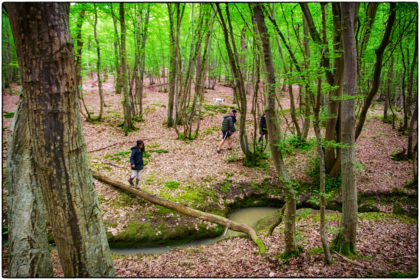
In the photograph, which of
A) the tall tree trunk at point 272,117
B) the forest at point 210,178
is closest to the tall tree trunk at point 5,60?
the forest at point 210,178

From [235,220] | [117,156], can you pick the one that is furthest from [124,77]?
[235,220]

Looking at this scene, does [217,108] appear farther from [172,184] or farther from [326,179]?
[326,179]

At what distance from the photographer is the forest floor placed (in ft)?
13.7

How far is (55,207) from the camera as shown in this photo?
2.19 m

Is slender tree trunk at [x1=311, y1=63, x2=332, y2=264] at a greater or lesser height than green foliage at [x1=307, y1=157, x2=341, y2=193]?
greater

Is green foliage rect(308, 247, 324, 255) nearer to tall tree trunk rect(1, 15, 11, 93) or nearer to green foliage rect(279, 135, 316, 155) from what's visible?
green foliage rect(279, 135, 316, 155)

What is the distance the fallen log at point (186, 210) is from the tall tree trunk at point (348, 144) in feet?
5.81

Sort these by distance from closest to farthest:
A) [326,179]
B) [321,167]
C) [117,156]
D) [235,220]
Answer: [321,167] → [235,220] → [326,179] → [117,156]

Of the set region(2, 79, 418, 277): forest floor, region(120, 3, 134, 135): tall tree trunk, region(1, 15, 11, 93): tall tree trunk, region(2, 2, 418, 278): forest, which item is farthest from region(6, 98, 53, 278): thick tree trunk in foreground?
region(1, 15, 11, 93): tall tree trunk

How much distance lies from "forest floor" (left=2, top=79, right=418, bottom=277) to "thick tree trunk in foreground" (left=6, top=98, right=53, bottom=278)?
3.70ft

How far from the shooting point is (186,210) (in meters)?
6.29

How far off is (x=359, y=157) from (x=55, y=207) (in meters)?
11.0

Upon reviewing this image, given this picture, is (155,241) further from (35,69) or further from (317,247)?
(35,69)

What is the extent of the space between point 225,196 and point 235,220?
0.94 metres
